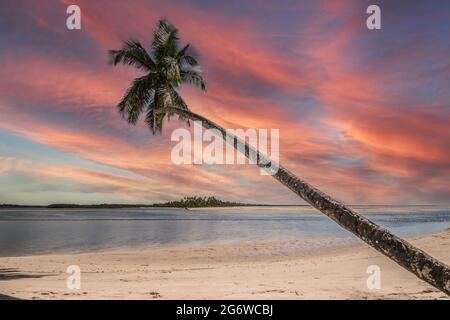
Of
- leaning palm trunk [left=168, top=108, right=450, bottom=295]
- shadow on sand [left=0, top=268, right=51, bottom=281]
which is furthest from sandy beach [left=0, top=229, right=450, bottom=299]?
leaning palm trunk [left=168, top=108, right=450, bottom=295]

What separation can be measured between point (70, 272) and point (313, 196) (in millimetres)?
11025

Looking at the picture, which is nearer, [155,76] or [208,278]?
[208,278]

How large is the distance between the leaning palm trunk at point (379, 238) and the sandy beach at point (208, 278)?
12.6 ft

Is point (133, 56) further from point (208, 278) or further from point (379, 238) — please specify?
point (379, 238)

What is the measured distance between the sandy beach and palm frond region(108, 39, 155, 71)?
8695 millimetres

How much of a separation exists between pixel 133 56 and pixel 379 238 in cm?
1343

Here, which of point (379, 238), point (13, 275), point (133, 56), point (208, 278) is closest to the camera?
point (379, 238)

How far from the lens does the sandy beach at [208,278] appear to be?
9.60 metres

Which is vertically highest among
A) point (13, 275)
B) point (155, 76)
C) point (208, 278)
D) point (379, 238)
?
point (155, 76)

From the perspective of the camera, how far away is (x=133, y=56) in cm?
1561

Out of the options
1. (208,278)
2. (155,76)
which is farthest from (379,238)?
(155,76)
